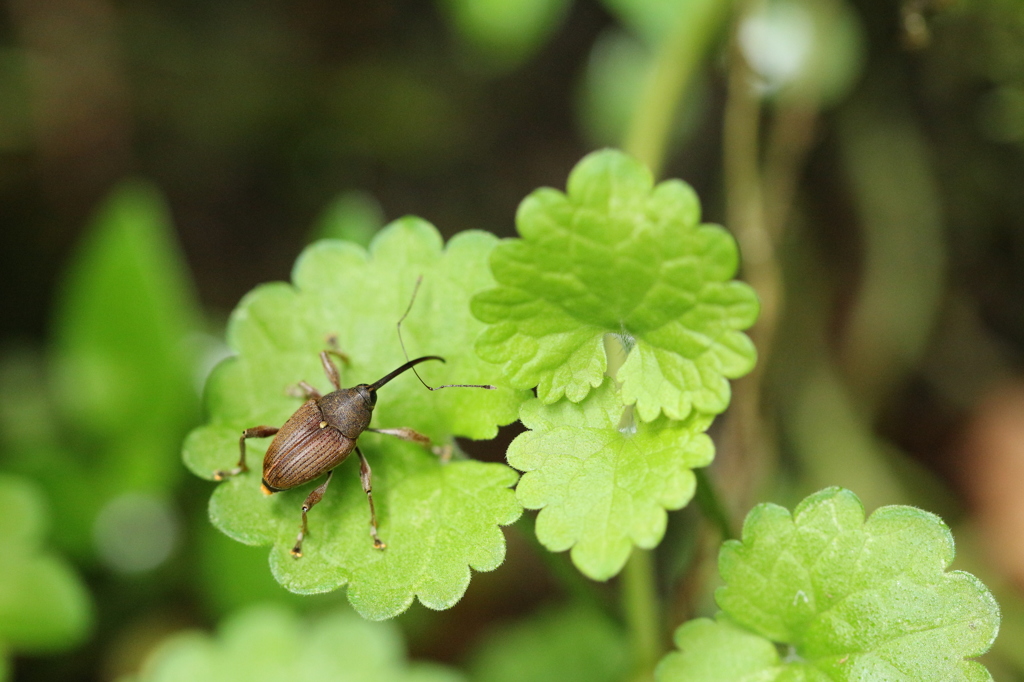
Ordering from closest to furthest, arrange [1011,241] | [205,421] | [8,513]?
[205,421] → [8,513] → [1011,241]

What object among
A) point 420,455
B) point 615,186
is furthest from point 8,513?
point 615,186

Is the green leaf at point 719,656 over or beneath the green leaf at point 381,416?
beneath

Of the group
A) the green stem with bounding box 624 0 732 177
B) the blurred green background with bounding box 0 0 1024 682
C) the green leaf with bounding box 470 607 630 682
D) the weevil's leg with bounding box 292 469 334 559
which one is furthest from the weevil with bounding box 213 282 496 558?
the green leaf with bounding box 470 607 630 682

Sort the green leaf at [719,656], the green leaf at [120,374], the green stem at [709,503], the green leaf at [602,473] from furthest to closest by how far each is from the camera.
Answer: the green leaf at [120,374] < the green stem at [709,503] < the green leaf at [719,656] < the green leaf at [602,473]

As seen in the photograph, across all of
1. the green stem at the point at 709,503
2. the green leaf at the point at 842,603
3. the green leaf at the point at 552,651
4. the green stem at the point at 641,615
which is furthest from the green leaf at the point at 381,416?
the green leaf at the point at 552,651

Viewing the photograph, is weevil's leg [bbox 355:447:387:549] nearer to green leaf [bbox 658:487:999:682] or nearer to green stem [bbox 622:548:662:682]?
green leaf [bbox 658:487:999:682]

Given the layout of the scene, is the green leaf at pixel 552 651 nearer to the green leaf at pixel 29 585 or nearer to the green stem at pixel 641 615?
the green stem at pixel 641 615

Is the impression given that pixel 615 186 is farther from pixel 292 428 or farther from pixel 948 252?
pixel 948 252

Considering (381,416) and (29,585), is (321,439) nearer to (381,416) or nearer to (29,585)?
(381,416)
